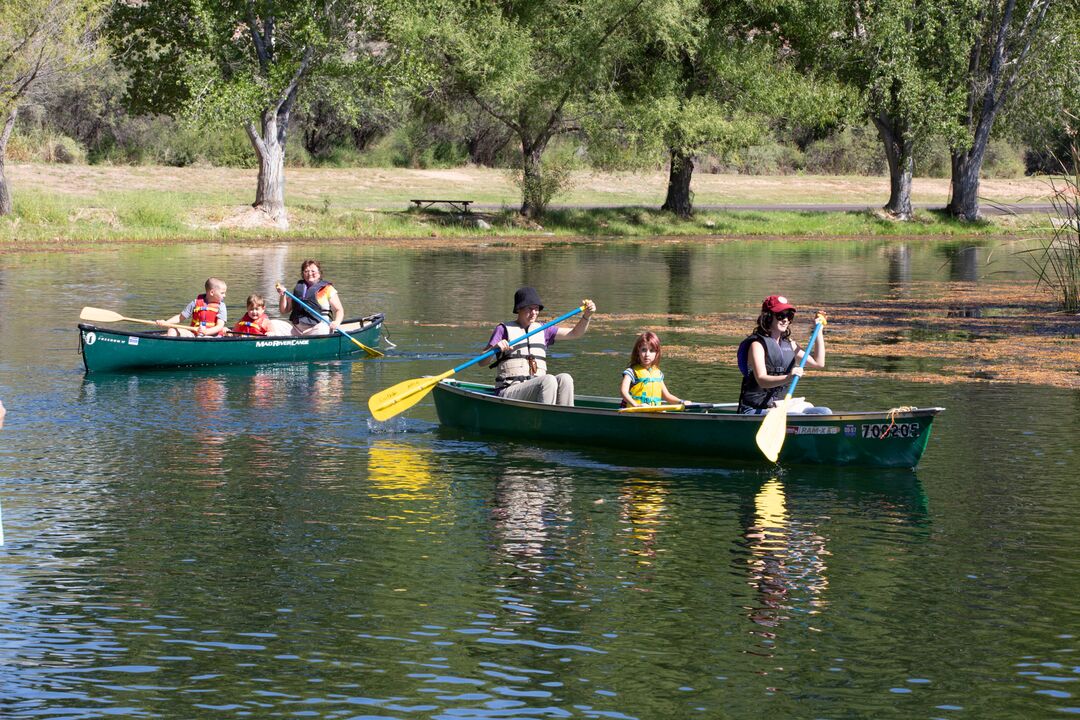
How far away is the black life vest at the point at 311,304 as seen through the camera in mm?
21812

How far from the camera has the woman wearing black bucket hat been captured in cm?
1516

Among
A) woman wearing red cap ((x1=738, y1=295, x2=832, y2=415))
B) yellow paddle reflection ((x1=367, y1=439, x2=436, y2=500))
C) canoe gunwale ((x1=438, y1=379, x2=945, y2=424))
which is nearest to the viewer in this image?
yellow paddle reflection ((x1=367, y1=439, x2=436, y2=500))

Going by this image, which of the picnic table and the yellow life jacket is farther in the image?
the picnic table

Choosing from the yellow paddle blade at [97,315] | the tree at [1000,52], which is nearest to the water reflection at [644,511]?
the yellow paddle blade at [97,315]

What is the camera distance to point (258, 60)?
4384 centimetres

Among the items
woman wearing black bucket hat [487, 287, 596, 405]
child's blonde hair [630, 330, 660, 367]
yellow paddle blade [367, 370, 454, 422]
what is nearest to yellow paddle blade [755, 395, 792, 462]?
child's blonde hair [630, 330, 660, 367]

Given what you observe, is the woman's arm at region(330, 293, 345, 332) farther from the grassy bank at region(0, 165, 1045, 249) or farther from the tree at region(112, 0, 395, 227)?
the grassy bank at region(0, 165, 1045, 249)


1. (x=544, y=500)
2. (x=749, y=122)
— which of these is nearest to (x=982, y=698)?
(x=544, y=500)

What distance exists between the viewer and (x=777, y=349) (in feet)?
45.2

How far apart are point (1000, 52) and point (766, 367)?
3879 centimetres

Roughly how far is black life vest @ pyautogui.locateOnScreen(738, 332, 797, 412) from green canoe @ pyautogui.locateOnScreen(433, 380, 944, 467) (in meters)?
0.28

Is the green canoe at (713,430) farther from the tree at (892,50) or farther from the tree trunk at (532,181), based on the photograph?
the tree at (892,50)

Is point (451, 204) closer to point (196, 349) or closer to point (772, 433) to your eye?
point (196, 349)

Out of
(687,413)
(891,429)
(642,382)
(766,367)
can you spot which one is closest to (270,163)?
(642,382)
